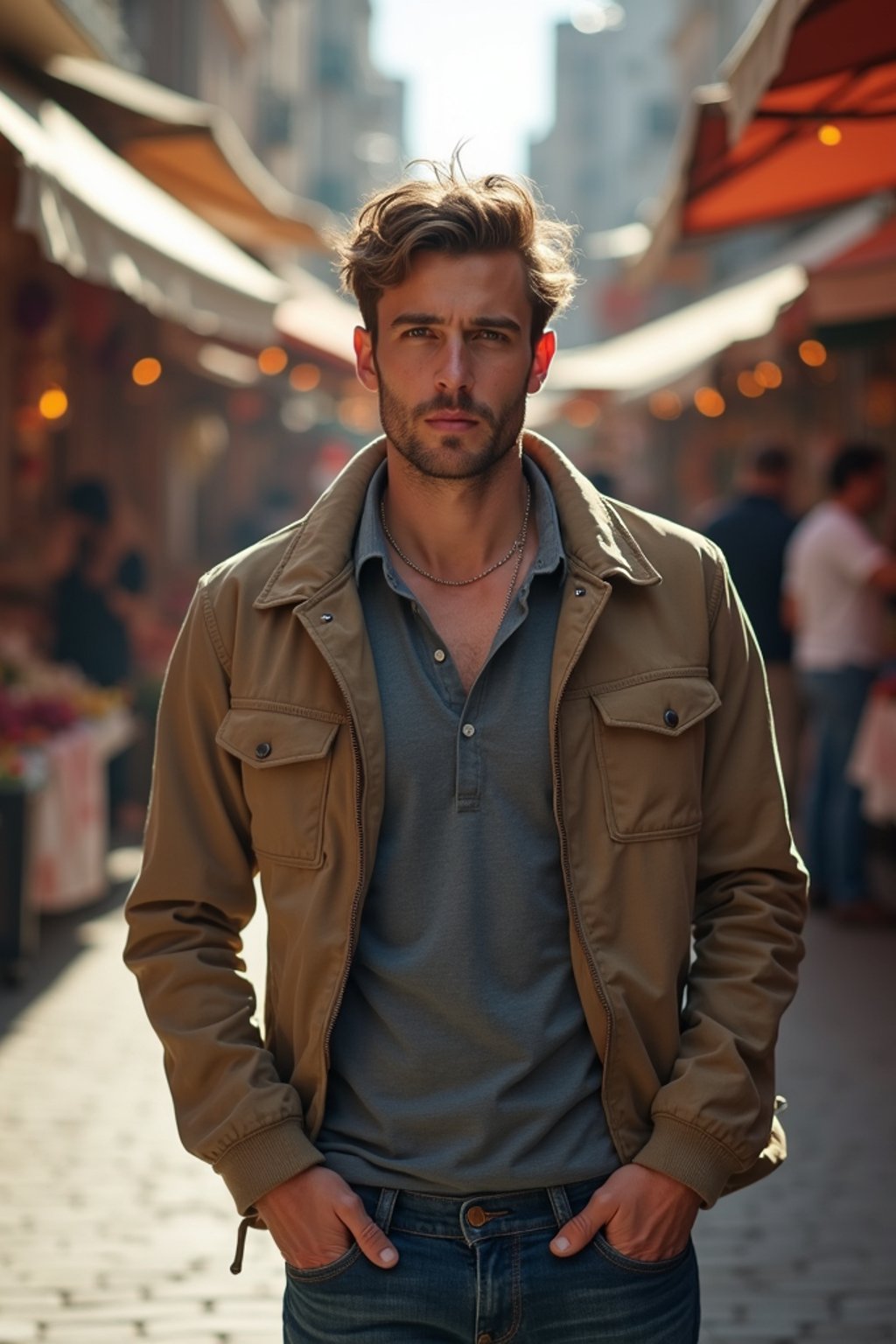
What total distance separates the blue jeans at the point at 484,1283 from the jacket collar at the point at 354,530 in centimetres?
80

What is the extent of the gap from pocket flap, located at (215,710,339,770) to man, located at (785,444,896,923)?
22.1ft

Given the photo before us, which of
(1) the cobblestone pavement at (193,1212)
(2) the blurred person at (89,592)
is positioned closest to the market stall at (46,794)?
(1) the cobblestone pavement at (193,1212)

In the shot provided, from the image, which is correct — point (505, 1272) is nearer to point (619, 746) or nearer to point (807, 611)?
point (619, 746)

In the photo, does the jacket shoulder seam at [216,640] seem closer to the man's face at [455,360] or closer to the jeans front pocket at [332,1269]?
the man's face at [455,360]

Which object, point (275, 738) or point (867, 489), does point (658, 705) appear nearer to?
point (275, 738)

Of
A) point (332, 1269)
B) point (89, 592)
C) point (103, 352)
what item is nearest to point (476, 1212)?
point (332, 1269)

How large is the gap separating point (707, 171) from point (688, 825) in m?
5.49

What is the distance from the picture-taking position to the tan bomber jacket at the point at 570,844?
2.36 meters

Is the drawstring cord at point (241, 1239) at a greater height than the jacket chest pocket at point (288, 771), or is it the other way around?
the jacket chest pocket at point (288, 771)

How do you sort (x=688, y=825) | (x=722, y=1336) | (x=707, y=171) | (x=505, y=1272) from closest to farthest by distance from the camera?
(x=505, y=1272), (x=688, y=825), (x=722, y=1336), (x=707, y=171)

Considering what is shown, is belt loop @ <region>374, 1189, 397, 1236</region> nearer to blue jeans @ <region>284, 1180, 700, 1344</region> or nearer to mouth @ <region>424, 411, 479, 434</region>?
blue jeans @ <region>284, 1180, 700, 1344</region>

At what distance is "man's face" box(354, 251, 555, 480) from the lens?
2.46 metres

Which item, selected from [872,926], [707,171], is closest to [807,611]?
[872,926]

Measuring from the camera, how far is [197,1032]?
7.84 feet
